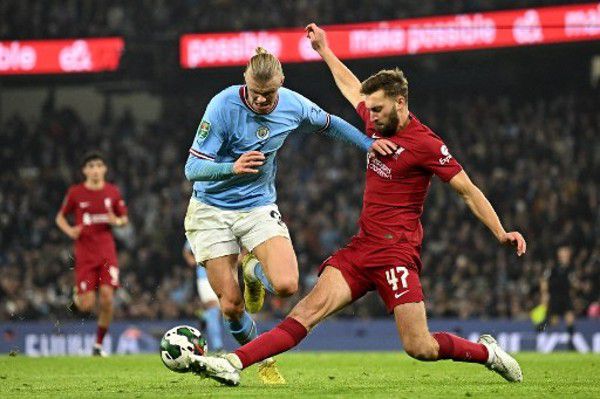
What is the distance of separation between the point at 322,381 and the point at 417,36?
14523 millimetres

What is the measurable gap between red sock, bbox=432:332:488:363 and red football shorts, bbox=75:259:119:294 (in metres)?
7.45

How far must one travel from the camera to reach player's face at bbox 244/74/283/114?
28.8ft

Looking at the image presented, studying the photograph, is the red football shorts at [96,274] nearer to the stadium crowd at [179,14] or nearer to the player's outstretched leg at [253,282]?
the player's outstretched leg at [253,282]

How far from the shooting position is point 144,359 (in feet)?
49.3

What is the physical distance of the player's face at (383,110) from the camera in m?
8.38

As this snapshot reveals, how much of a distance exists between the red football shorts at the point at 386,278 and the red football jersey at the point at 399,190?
60 mm

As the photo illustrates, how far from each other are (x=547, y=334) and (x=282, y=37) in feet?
26.8

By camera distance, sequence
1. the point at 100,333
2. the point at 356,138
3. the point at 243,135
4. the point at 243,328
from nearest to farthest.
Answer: the point at 356,138 → the point at 243,135 → the point at 243,328 → the point at 100,333

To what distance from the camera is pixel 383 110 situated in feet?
27.7

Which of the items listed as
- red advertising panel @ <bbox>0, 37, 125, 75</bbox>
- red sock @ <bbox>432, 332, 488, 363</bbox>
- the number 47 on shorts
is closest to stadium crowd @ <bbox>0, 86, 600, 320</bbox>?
red advertising panel @ <bbox>0, 37, 125, 75</bbox>

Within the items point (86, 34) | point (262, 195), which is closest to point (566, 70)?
point (86, 34)

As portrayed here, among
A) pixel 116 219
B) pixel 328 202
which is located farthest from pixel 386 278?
pixel 328 202

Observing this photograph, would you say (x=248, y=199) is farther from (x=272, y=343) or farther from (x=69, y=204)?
(x=69, y=204)

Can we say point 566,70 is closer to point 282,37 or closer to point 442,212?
point 442,212
